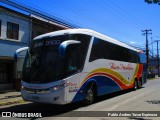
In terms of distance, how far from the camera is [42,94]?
11586 mm

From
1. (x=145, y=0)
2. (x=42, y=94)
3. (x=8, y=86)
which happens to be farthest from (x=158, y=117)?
(x=8, y=86)

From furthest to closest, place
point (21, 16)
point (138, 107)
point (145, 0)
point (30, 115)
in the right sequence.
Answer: point (21, 16), point (145, 0), point (138, 107), point (30, 115)

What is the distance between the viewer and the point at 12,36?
2308cm

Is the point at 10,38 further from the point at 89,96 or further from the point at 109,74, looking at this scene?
the point at 89,96

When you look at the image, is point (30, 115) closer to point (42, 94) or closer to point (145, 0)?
point (42, 94)

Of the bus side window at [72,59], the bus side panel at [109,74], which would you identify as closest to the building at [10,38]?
the bus side panel at [109,74]

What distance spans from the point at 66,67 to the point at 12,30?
12486mm

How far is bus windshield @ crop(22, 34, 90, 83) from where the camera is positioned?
1165cm

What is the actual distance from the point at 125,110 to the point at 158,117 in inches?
73.2

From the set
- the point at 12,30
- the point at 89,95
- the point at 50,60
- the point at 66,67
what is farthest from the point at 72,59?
the point at 12,30

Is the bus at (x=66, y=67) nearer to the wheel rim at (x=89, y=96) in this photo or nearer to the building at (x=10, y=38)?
the wheel rim at (x=89, y=96)

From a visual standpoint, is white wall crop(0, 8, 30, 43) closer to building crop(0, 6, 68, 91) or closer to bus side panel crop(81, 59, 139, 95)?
building crop(0, 6, 68, 91)

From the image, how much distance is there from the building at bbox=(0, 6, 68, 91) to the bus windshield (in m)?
8.88

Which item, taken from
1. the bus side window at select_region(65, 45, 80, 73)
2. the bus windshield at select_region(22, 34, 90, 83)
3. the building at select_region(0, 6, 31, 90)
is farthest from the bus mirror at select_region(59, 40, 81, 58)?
the building at select_region(0, 6, 31, 90)
